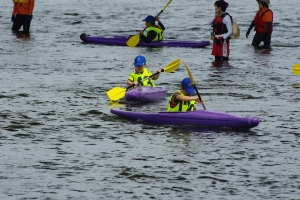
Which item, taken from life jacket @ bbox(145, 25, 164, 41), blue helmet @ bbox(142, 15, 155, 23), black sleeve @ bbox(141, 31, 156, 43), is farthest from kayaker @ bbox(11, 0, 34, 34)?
blue helmet @ bbox(142, 15, 155, 23)

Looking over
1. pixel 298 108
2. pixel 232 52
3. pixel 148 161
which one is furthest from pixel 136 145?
pixel 232 52

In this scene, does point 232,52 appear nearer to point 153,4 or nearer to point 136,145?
point 136,145

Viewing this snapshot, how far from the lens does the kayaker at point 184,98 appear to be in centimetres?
1541

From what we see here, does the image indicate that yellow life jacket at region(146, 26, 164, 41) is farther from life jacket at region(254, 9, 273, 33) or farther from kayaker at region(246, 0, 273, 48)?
life jacket at region(254, 9, 273, 33)

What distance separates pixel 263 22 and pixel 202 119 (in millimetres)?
11276

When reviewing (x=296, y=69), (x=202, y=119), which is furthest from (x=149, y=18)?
(x=202, y=119)

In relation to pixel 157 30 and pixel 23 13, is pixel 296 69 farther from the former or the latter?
pixel 23 13

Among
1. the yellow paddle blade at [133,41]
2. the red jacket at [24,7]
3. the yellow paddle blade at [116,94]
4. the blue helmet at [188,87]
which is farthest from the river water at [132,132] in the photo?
the red jacket at [24,7]

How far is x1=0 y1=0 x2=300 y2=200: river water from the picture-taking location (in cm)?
1212

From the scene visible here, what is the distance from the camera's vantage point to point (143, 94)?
17.8 metres

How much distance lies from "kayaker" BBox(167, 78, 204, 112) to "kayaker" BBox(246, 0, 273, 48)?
10.5 meters

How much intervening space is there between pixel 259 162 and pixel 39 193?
352 cm

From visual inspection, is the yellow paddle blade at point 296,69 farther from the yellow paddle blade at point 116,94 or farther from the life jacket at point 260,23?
the life jacket at point 260,23

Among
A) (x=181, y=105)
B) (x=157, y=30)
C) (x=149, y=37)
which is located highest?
(x=157, y=30)
